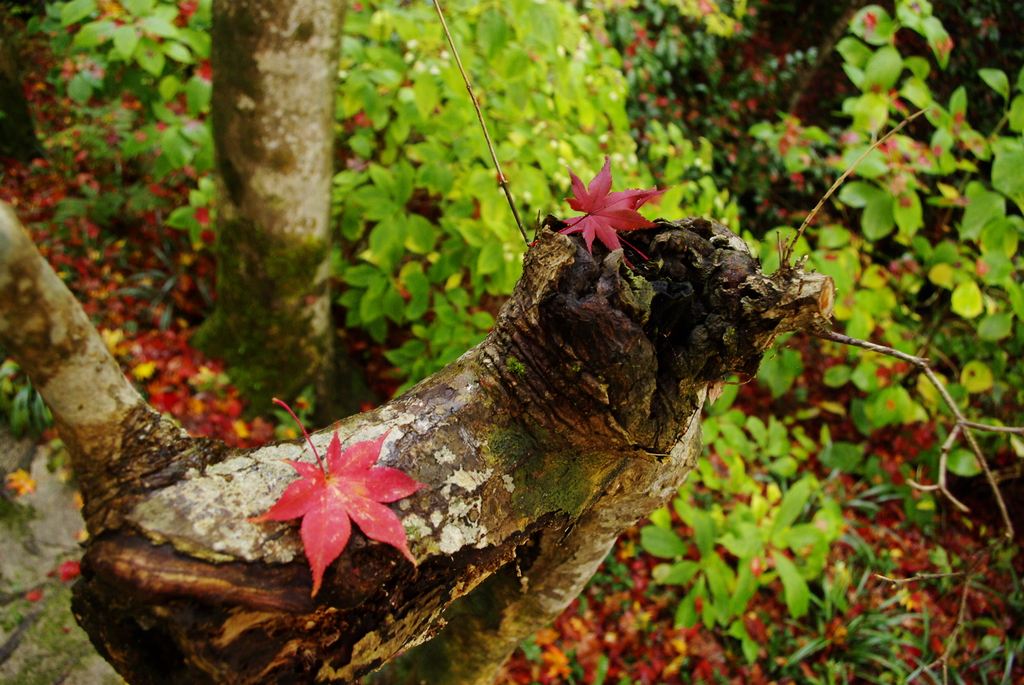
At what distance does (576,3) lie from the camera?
3982 mm

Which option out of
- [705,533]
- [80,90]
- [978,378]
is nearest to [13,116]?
[80,90]

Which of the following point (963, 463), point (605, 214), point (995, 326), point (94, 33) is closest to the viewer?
point (605, 214)

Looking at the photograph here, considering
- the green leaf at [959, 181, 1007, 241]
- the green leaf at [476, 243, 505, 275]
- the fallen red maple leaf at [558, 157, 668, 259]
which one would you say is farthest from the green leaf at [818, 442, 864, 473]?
the fallen red maple leaf at [558, 157, 668, 259]

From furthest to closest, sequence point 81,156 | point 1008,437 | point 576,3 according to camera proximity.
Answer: point 576,3 → point 81,156 → point 1008,437

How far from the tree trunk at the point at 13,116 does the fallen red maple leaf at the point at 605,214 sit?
4031 mm

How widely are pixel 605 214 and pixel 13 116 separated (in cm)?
430

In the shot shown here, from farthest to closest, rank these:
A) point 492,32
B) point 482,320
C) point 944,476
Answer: point 482,320, point 492,32, point 944,476

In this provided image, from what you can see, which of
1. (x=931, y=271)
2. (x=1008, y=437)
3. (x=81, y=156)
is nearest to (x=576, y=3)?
(x=931, y=271)

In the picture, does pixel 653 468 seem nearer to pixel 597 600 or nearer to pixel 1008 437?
pixel 597 600

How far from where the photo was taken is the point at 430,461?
83cm

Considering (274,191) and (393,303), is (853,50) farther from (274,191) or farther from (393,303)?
(274,191)

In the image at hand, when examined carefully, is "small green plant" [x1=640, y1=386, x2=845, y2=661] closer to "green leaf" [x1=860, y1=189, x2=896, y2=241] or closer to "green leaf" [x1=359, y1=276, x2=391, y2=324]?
"green leaf" [x1=860, y1=189, x2=896, y2=241]

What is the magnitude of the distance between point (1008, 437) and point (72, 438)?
4154 millimetres

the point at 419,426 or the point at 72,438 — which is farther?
the point at 419,426
